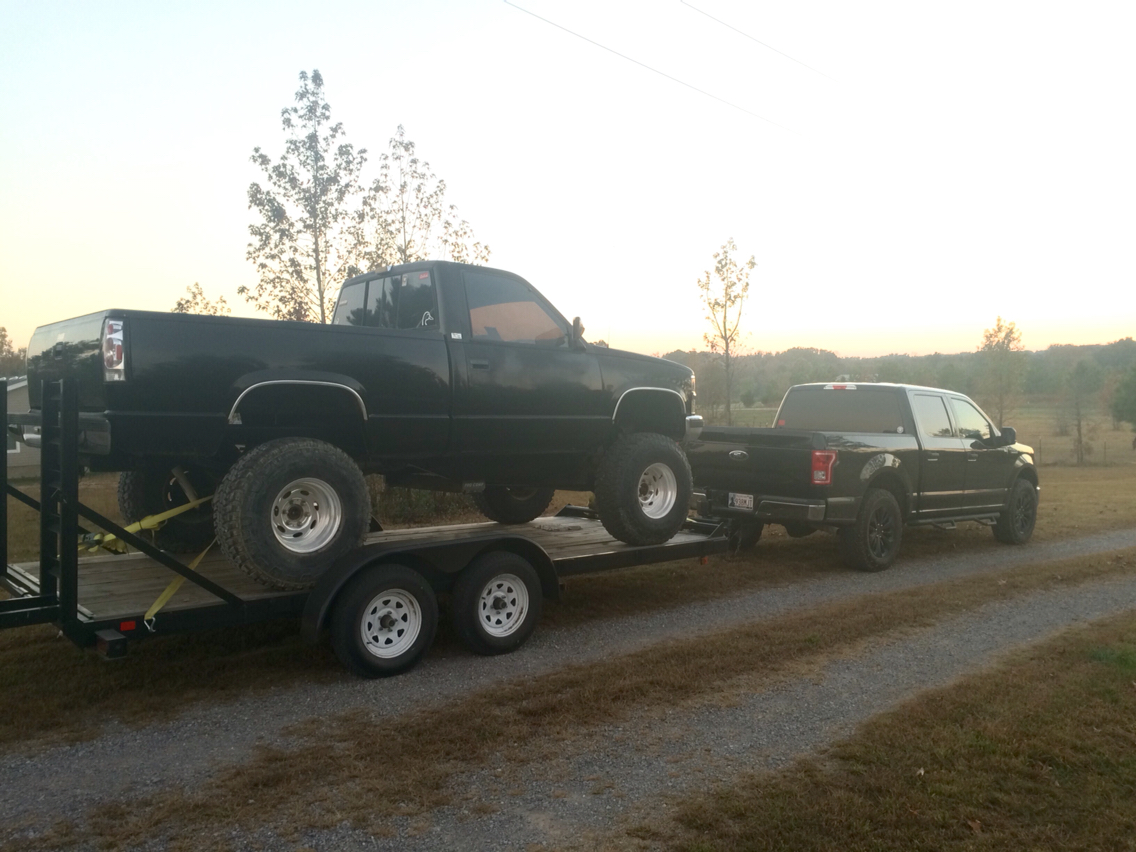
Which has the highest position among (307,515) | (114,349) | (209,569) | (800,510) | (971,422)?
(114,349)

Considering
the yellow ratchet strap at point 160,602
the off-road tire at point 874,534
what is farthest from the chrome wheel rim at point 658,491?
the yellow ratchet strap at point 160,602

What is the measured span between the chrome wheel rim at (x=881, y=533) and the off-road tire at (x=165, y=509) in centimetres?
663

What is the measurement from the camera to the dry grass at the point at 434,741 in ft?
12.2

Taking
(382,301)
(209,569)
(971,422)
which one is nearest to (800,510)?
(971,422)

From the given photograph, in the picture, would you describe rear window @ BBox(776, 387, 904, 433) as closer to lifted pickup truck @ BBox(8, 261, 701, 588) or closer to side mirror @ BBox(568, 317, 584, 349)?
lifted pickup truck @ BBox(8, 261, 701, 588)

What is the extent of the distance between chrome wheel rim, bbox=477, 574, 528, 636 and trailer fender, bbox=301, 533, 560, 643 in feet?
0.68

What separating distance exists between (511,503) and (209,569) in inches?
131

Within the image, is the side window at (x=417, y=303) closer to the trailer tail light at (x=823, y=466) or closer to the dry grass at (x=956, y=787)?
the dry grass at (x=956, y=787)

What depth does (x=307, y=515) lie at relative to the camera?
18.2 ft

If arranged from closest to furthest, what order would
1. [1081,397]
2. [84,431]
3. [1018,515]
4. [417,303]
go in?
[84,431]
[417,303]
[1018,515]
[1081,397]

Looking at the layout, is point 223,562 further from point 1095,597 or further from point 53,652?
point 1095,597

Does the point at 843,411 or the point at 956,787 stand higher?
the point at 843,411

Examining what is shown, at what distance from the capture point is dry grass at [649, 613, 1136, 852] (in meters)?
3.56

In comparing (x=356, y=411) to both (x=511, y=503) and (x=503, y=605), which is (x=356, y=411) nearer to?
(x=503, y=605)
